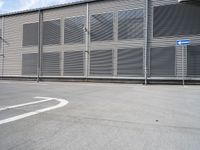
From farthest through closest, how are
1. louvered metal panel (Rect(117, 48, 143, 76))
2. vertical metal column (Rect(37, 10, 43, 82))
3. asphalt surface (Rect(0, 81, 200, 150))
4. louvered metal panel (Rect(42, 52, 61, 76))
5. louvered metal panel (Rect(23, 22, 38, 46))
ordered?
louvered metal panel (Rect(23, 22, 38, 46)) < vertical metal column (Rect(37, 10, 43, 82)) < louvered metal panel (Rect(42, 52, 61, 76)) < louvered metal panel (Rect(117, 48, 143, 76)) < asphalt surface (Rect(0, 81, 200, 150))

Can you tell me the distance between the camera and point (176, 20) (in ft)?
46.2

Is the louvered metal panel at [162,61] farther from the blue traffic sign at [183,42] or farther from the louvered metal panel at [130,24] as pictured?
the louvered metal panel at [130,24]

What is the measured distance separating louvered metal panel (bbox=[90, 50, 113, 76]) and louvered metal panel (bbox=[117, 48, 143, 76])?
2.57 ft

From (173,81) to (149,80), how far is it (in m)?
1.73

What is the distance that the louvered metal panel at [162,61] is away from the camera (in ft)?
46.2

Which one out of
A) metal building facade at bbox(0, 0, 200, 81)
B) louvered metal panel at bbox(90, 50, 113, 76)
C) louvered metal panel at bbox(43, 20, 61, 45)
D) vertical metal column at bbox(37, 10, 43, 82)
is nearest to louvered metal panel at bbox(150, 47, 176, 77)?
metal building facade at bbox(0, 0, 200, 81)

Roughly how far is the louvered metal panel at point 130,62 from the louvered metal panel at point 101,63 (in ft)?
2.57

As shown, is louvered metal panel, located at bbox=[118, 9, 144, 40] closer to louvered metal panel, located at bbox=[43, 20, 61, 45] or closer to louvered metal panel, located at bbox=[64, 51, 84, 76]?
louvered metal panel, located at bbox=[64, 51, 84, 76]

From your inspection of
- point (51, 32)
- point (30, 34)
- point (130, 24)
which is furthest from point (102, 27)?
point (30, 34)

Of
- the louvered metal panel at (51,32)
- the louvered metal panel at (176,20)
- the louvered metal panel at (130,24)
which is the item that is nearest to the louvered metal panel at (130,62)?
the louvered metal panel at (130,24)

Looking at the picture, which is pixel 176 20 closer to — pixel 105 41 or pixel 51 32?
pixel 105 41

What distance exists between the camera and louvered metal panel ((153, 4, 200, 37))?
1366 centimetres

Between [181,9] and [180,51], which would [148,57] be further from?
[181,9]

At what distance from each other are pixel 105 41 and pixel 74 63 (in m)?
3.41
